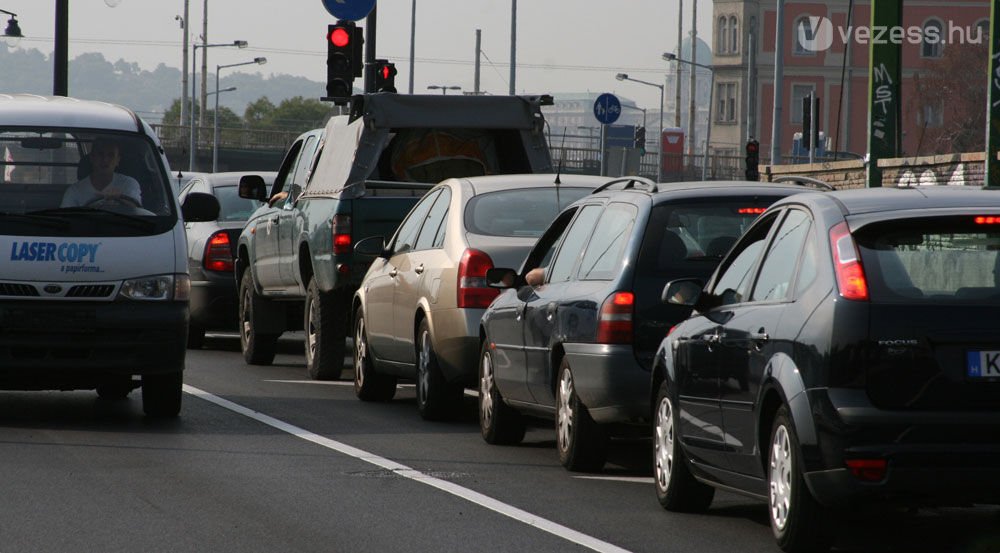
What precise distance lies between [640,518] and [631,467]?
2339mm

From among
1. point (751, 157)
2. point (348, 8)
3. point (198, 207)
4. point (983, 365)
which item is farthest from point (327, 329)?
point (751, 157)

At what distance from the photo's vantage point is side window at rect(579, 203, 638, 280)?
10.5 m

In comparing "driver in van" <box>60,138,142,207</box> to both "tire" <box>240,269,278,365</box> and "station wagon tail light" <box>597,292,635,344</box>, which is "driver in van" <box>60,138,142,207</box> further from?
"tire" <box>240,269,278,365</box>

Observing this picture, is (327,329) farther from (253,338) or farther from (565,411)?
(565,411)

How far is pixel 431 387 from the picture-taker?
44.4 feet

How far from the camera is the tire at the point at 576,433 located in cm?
1071

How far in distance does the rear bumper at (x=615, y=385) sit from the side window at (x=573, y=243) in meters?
1.01

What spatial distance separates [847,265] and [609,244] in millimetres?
3347

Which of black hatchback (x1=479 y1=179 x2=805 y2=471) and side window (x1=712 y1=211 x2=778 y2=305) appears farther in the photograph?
black hatchback (x1=479 y1=179 x2=805 y2=471)

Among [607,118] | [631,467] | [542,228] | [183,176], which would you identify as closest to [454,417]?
[542,228]

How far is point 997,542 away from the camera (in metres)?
8.20

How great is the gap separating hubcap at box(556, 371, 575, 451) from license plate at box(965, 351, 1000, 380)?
372cm

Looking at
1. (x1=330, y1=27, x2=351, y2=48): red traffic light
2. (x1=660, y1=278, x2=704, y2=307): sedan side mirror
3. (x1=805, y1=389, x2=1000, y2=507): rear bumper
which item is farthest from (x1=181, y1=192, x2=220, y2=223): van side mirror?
(x1=330, y1=27, x2=351, y2=48): red traffic light

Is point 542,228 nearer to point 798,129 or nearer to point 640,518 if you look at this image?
point 640,518
